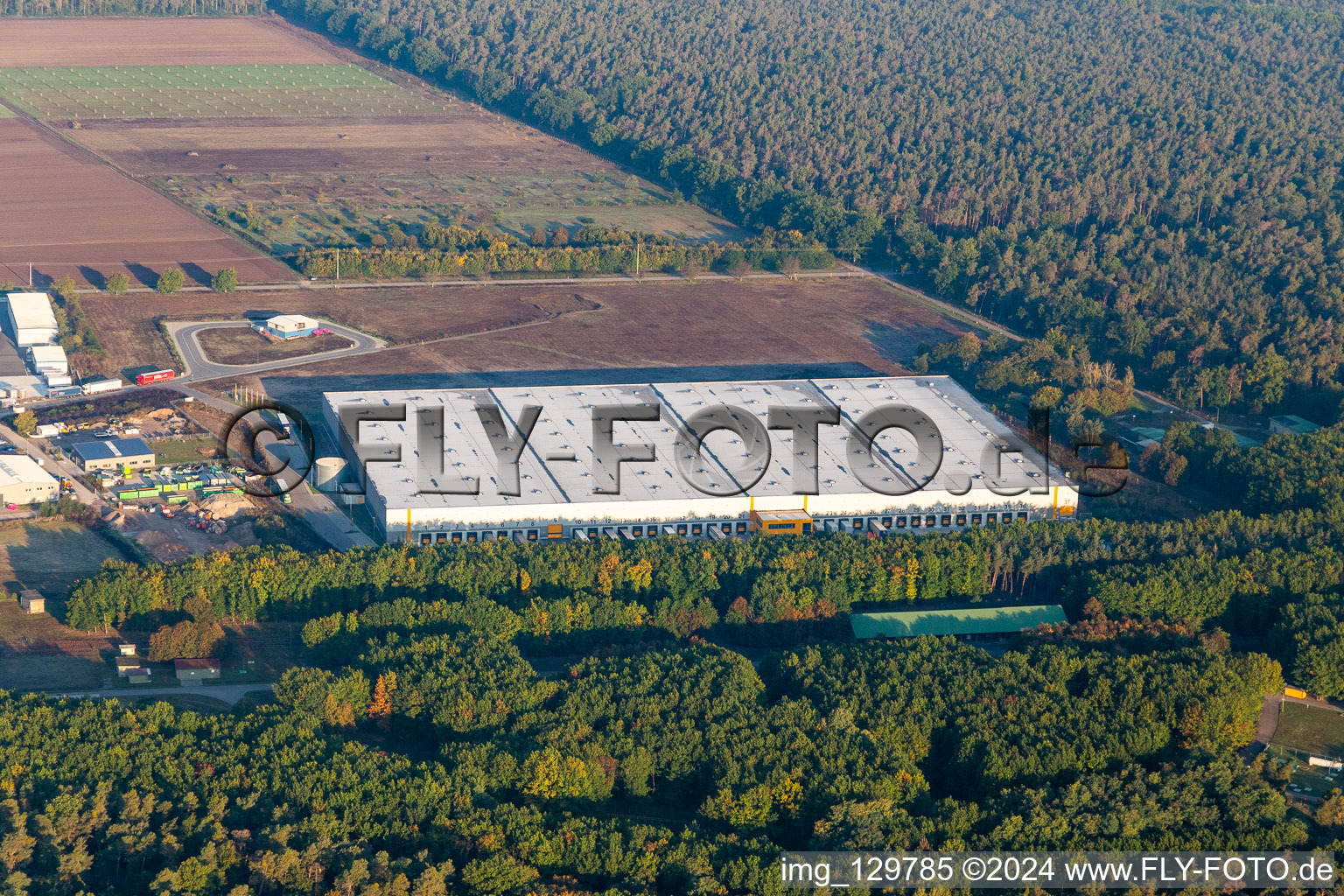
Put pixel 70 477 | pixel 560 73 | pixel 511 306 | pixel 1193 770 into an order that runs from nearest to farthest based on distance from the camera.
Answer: pixel 1193 770 < pixel 70 477 < pixel 511 306 < pixel 560 73

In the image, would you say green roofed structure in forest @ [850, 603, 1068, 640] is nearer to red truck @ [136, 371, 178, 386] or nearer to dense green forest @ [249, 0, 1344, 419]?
dense green forest @ [249, 0, 1344, 419]

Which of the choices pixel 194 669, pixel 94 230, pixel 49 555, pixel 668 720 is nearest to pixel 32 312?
pixel 94 230

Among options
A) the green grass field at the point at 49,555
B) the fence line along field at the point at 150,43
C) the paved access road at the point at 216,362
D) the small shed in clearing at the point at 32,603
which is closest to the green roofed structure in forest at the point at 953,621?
the green grass field at the point at 49,555

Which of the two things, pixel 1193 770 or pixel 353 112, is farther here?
pixel 353 112

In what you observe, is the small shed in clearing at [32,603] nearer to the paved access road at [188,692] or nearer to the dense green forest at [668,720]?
the dense green forest at [668,720]

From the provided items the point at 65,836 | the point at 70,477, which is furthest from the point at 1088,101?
the point at 65,836

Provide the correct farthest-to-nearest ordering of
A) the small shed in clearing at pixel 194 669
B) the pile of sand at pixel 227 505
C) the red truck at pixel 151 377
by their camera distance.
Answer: the red truck at pixel 151 377, the pile of sand at pixel 227 505, the small shed in clearing at pixel 194 669

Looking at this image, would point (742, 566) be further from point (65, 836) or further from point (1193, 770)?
point (65, 836)
